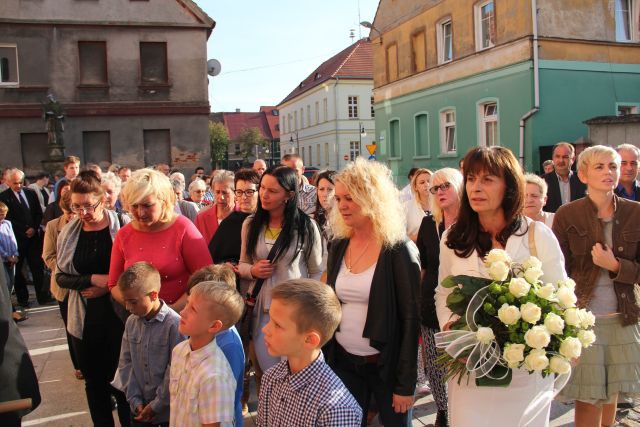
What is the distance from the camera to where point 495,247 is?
9.82 ft

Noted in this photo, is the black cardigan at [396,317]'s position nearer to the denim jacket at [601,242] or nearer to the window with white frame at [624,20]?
the denim jacket at [601,242]

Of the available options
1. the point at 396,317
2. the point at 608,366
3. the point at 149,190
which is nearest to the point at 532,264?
the point at 396,317

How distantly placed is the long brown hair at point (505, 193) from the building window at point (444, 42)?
71.9 feet

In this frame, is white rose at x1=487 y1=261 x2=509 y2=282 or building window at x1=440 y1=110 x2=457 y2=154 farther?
building window at x1=440 y1=110 x2=457 y2=154

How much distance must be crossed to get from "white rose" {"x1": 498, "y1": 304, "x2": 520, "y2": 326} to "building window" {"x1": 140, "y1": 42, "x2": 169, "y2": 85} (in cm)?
2368

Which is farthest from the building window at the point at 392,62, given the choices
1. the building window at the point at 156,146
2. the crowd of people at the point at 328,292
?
the crowd of people at the point at 328,292

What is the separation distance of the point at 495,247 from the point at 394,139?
26339 millimetres

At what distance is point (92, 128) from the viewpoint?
23.8 meters

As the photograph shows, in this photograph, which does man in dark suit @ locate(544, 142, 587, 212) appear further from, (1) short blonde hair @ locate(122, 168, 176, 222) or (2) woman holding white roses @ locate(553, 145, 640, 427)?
(1) short blonde hair @ locate(122, 168, 176, 222)

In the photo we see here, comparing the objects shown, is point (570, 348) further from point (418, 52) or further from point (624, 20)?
point (418, 52)

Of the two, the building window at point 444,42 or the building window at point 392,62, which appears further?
the building window at point 392,62

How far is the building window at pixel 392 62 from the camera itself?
27.7 meters

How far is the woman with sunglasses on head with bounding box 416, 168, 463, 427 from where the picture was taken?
4.43 meters

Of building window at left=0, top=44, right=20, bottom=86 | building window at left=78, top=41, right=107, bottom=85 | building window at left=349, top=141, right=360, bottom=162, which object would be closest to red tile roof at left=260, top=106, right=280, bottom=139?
building window at left=349, top=141, right=360, bottom=162
